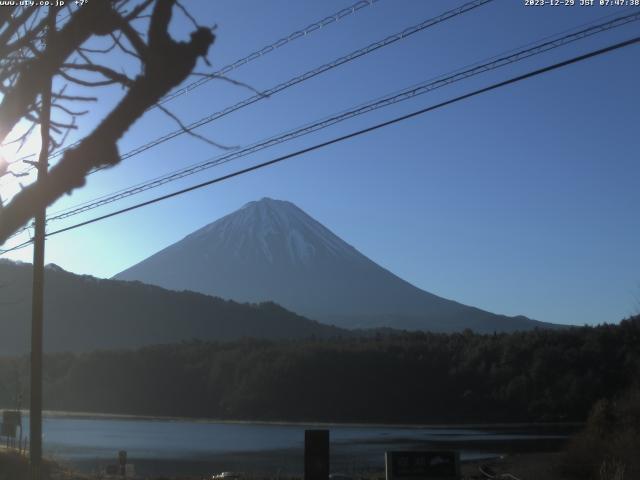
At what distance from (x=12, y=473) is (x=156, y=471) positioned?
1414cm

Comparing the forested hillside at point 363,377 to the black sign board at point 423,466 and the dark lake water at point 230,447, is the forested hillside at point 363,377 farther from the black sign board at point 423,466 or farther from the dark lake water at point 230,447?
the black sign board at point 423,466

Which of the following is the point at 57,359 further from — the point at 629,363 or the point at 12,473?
the point at 12,473

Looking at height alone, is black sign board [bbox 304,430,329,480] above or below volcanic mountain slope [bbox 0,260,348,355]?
below

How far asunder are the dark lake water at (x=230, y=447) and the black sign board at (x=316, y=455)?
49.8 feet

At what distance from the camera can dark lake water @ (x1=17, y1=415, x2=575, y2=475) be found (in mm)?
35531

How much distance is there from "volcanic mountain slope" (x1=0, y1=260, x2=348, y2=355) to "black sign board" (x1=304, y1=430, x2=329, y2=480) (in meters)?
115

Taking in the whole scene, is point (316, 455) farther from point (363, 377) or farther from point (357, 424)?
point (363, 377)

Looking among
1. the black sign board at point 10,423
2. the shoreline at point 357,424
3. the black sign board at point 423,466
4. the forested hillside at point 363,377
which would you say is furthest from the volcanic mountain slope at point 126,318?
the black sign board at point 423,466

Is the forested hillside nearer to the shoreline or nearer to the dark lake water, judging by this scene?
the shoreline

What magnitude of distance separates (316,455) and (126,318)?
422 ft

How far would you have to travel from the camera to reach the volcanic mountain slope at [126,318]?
129 metres

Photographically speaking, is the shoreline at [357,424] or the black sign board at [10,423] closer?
the black sign board at [10,423]

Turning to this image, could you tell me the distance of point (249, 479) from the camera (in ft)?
75.7

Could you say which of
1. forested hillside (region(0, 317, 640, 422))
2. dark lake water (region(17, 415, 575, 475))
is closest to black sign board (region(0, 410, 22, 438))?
dark lake water (region(17, 415, 575, 475))
